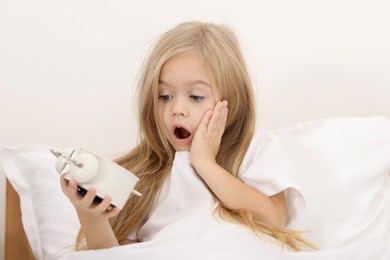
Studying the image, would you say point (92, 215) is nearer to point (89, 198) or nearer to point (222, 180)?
point (89, 198)

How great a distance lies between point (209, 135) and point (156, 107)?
11 cm

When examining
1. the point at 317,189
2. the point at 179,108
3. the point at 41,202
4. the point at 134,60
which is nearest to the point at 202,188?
the point at 179,108

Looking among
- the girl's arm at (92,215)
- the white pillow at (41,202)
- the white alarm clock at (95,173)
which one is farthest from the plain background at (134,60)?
the white alarm clock at (95,173)

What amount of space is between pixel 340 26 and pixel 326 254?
76 cm

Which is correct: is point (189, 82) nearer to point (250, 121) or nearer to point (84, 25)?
point (250, 121)

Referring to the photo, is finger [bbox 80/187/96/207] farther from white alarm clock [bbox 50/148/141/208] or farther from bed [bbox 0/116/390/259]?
bed [bbox 0/116/390/259]

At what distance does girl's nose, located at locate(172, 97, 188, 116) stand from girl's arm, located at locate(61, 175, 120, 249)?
0.23 m

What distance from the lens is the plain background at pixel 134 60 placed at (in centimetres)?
153

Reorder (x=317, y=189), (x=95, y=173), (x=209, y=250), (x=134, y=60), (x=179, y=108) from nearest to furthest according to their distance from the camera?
(x=95, y=173) < (x=209, y=250) < (x=179, y=108) < (x=317, y=189) < (x=134, y=60)

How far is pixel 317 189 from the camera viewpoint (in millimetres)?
1261

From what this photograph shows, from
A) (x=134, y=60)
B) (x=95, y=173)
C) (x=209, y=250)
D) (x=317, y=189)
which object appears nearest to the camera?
(x=95, y=173)

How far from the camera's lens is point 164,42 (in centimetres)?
120

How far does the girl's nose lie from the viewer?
3.71 ft

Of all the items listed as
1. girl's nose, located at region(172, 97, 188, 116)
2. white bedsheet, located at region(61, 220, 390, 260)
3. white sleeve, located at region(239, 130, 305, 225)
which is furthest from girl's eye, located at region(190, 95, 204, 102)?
white bedsheet, located at region(61, 220, 390, 260)
